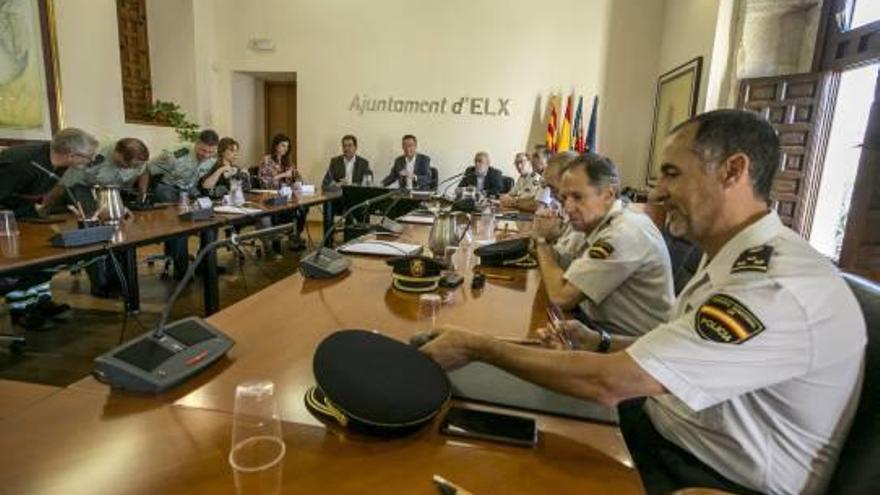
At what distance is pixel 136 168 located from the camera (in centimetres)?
387

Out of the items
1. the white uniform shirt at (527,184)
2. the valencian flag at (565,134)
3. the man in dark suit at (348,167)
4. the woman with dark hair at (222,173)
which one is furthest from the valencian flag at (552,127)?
the woman with dark hair at (222,173)

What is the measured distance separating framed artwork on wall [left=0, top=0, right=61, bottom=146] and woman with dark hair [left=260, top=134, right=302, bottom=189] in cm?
200

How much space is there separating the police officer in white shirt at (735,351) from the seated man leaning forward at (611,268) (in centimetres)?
47

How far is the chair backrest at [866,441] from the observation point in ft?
2.62

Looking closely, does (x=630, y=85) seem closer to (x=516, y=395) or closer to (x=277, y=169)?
(x=277, y=169)

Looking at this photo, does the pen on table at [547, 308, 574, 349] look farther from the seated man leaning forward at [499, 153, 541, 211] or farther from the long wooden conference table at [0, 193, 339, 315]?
the seated man leaning forward at [499, 153, 541, 211]

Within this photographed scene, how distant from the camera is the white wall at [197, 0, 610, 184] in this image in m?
6.39

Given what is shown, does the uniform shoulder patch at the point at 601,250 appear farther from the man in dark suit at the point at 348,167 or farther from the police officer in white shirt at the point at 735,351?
the man in dark suit at the point at 348,167

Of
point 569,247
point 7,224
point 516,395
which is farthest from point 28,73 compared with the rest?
point 516,395

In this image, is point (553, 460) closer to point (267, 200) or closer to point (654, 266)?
point (654, 266)

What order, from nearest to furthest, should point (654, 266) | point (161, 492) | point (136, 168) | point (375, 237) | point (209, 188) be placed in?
1. point (161, 492)
2. point (654, 266)
3. point (375, 237)
4. point (136, 168)
5. point (209, 188)

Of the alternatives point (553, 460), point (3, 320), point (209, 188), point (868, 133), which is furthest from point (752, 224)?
point (209, 188)

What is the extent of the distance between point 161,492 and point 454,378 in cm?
50

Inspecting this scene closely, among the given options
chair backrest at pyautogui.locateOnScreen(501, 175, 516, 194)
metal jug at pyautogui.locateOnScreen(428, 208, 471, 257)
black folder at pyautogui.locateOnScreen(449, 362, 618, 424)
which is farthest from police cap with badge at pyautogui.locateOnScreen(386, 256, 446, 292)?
chair backrest at pyautogui.locateOnScreen(501, 175, 516, 194)
